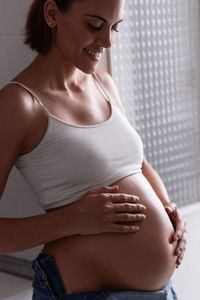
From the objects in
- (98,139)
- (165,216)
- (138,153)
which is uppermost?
(98,139)

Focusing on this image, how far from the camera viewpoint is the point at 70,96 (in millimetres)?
1296

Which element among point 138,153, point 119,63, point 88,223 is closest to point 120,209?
point 88,223

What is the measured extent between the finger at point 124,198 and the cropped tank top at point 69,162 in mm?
50

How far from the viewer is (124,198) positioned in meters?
1.19

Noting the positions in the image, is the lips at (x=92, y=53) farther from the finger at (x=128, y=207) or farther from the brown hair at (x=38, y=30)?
the finger at (x=128, y=207)

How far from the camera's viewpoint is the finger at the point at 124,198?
3.86ft

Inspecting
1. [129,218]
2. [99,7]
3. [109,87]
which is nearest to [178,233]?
[129,218]

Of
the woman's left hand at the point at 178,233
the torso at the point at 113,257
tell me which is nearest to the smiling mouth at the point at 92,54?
the torso at the point at 113,257

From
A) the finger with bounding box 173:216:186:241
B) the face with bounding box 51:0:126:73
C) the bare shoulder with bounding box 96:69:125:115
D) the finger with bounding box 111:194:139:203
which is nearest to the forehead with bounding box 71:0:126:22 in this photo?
the face with bounding box 51:0:126:73

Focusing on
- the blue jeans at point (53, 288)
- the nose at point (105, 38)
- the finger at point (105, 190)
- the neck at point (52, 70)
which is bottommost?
the blue jeans at point (53, 288)

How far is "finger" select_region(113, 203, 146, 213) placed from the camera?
1.18 m

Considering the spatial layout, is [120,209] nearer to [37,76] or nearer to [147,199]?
[147,199]

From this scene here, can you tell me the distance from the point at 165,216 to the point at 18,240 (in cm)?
34

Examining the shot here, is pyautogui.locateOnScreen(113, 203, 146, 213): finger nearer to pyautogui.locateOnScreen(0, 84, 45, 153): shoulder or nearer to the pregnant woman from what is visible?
the pregnant woman
